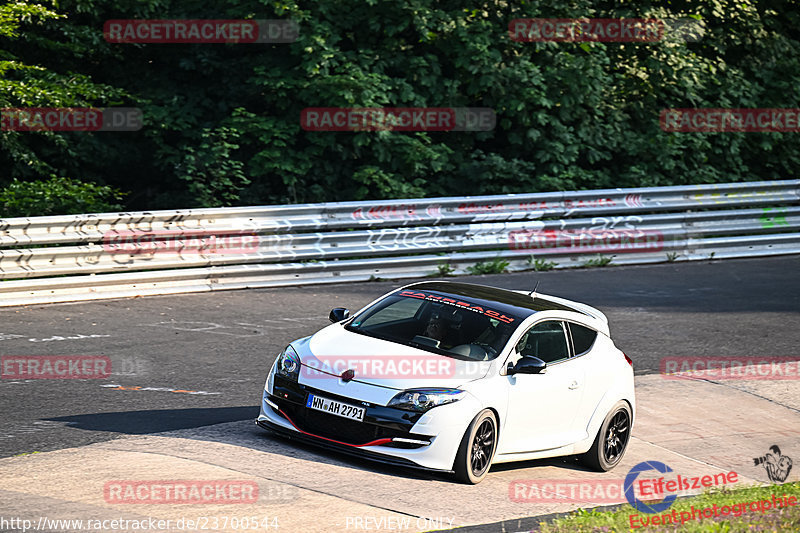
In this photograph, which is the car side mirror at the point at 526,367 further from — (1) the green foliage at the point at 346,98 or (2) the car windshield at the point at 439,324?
(1) the green foliage at the point at 346,98

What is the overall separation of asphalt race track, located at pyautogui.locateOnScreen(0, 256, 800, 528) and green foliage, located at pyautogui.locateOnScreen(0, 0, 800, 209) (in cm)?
344

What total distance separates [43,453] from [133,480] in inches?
41.6

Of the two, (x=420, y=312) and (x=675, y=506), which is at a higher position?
(x=420, y=312)

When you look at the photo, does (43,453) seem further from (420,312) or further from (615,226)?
(615,226)

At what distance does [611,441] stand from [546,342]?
48.8 inches

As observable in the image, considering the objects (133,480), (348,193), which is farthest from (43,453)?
(348,193)

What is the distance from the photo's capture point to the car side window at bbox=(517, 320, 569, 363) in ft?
30.2

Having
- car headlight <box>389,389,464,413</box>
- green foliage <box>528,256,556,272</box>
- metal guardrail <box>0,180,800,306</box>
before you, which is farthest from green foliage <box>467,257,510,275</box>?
car headlight <box>389,389,464,413</box>

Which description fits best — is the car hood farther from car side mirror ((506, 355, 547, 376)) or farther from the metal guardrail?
the metal guardrail

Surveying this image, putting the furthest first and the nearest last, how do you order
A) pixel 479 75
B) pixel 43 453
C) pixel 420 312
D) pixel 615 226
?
1. pixel 479 75
2. pixel 615 226
3. pixel 420 312
4. pixel 43 453

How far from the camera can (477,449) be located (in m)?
8.50

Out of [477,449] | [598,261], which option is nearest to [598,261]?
[598,261]

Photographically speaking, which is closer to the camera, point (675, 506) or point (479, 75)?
point (675, 506)

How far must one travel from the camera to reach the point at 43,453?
8.08 meters
